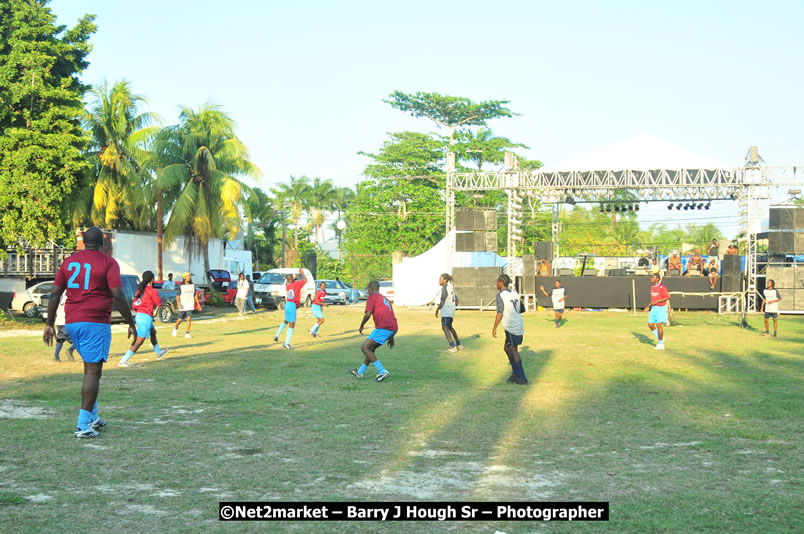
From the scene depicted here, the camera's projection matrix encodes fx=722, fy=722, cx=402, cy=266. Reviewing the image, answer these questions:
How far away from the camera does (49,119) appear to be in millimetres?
21703

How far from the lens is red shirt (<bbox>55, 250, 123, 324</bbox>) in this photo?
698 cm

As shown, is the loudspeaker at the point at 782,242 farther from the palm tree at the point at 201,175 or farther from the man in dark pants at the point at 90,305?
the man in dark pants at the point at 90,305

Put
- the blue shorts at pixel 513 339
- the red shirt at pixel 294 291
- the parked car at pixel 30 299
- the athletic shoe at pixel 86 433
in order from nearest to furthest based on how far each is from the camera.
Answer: the athletic shoe at pixel 86 433, the blue shorts at pixel 513 339, the red shirt at pixel 294 291, the parked car at pixel 30 299

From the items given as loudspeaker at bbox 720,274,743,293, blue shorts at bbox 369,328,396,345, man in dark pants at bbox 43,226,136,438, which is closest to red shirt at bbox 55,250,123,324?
man in dark pants at bbox 43,226,136,438

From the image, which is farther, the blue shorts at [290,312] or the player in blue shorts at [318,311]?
the player in blue shorts at [318,311]

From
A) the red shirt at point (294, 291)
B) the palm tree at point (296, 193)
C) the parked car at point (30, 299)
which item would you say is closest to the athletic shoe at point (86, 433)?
the red shirt at point (294, 291)

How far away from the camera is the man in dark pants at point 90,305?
22.6ft

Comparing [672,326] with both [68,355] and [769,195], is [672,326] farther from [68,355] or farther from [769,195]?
[68,355]

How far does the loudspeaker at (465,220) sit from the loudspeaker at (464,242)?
253mm

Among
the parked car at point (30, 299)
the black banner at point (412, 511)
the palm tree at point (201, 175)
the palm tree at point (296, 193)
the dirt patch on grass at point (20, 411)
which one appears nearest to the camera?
the black banner at point (412, 511)

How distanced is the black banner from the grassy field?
117 millimetres

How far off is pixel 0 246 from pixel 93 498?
19899 millimetres

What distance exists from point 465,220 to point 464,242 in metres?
0.93

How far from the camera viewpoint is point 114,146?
106 feet
